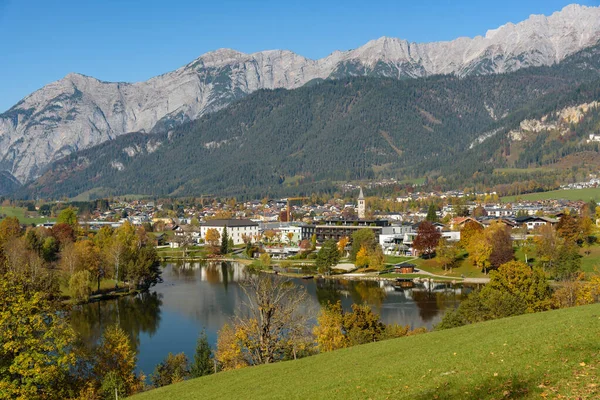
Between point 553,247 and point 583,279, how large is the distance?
13.2 m

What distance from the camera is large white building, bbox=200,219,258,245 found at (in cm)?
11362

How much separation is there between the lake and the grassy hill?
51.4 ft

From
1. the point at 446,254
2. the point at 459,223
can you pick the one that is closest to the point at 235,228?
the point at 459,223

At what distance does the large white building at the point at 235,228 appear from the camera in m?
114

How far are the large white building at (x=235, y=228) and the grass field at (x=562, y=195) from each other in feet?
217

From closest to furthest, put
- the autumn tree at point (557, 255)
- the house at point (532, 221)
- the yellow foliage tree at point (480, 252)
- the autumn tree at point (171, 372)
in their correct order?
the autumn tree at point (171, 372), the autumn tree at point (557, 255), the yellow foliage tree at point (480, 252), the house at point (532, 221)

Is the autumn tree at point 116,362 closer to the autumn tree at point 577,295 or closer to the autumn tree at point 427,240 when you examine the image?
the autumn tree at point 577,295

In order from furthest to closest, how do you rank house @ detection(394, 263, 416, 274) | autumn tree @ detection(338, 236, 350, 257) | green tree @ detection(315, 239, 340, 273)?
autumn tree @ detection(338, 236, 350, 257) < green tree @ detection(315, 239, 340, 273) < house @ detection(394, 263, 416, 274)

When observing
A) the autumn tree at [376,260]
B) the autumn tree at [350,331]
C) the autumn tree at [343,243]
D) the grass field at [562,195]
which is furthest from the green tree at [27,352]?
the grass field at [562,195]

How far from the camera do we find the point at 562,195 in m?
144

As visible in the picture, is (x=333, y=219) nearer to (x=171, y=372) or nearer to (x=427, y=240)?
(x=427, y=240)

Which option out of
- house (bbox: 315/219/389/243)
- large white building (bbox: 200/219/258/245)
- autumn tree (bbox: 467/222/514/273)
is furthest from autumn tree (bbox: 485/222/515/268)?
large white building (bbox: 200/219/258/245)

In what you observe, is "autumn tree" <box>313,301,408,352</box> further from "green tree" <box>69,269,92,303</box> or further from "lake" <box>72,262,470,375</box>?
"green tree" <box>69,269,92,303</box>

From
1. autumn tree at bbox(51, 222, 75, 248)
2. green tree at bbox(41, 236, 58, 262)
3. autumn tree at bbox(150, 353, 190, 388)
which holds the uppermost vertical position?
autumn tree at bbox(51, 222, 75, 248)
